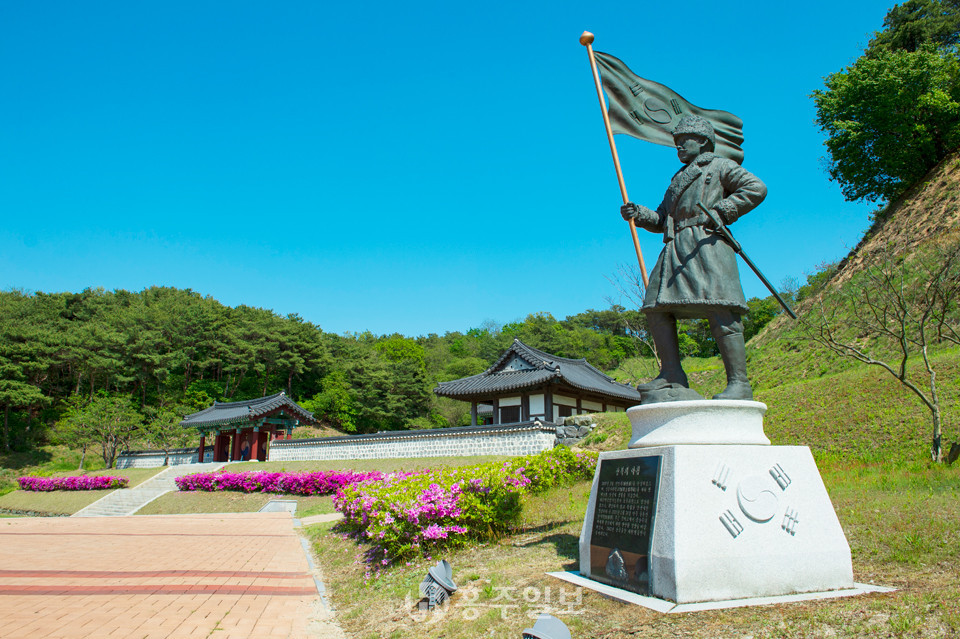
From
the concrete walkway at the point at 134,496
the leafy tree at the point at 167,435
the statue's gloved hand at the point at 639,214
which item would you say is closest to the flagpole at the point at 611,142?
the statue's gloved hand at the point at 639,214

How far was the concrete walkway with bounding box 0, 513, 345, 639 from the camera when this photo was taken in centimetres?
425

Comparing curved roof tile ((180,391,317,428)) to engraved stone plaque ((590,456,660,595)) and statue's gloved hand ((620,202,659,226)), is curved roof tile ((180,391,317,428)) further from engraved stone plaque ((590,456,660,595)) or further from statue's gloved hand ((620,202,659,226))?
engraved stone plaque ((590,456,660,595))

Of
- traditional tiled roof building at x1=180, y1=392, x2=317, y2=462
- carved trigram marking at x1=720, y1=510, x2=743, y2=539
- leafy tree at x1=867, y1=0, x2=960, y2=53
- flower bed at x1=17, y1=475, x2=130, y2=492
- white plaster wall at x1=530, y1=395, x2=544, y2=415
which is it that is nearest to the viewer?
carved trigram marking at x1=720, y1=510, x2=743, y2=539

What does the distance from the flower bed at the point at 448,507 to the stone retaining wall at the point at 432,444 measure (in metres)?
8.49

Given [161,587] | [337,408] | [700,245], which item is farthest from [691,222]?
[337,408]

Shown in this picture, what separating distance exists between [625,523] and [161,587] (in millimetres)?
4958

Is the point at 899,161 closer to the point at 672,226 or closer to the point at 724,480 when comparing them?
the point at 672,226

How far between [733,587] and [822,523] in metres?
0.93

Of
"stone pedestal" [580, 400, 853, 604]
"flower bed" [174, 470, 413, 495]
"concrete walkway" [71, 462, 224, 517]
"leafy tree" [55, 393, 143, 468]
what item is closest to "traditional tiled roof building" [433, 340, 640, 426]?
"flower bed" [174, 470, 413, 495]

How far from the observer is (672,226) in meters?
5.15

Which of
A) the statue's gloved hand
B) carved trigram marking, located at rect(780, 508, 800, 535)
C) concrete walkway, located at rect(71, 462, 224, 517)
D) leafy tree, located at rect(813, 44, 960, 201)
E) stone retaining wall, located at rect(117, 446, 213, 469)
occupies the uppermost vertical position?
leafy tree, located at rect(813, 44, 960, 201)

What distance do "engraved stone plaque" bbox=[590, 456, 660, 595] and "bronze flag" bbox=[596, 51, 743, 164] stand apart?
3537 mm

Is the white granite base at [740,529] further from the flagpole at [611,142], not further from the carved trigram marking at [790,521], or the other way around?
the flagpole at [611,142]

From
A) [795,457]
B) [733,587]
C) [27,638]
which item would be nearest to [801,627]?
[733,587]
